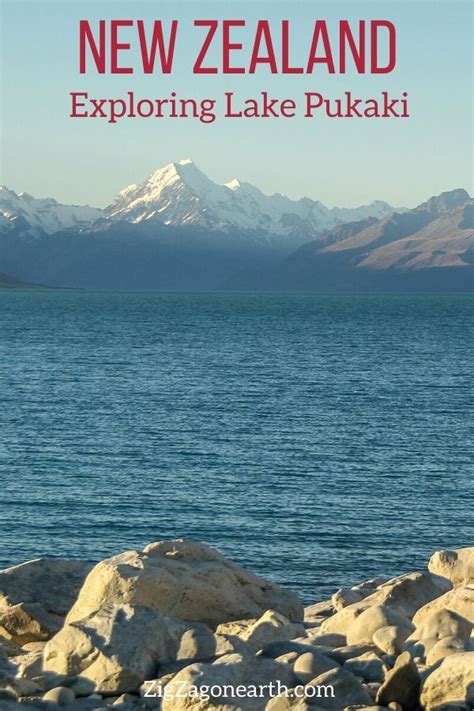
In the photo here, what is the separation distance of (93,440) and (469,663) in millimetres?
48208

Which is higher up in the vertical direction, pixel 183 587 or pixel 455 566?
pixel 183 587

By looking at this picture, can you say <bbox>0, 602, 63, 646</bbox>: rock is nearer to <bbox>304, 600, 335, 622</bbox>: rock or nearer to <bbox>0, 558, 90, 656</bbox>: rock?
<bbox>0, 558, 90, 656</bbox>: rock

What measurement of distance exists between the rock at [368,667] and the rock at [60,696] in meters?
4.05

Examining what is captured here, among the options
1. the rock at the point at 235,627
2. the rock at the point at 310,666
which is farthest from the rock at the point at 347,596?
the rock at the point at 310,666

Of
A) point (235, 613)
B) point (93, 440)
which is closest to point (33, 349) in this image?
point (93, 440)

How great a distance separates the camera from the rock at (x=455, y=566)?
25406 millimetres

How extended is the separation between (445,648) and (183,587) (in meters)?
6.23

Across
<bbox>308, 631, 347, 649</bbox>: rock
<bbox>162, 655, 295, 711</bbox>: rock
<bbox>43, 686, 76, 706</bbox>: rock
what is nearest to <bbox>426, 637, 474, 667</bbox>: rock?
<bbox>308, 631, 347, 649</bbox>: rock

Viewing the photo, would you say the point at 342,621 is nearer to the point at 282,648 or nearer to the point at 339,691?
the point at 282,648

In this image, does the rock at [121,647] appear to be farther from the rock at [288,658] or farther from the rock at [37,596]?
the rock at [37,596]

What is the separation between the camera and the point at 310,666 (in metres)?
17.0

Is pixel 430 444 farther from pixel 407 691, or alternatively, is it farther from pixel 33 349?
pixel 33 349

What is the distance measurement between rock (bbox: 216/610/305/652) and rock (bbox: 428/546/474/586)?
221 inches

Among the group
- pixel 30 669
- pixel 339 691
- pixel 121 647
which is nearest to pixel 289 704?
pixel 339 691
